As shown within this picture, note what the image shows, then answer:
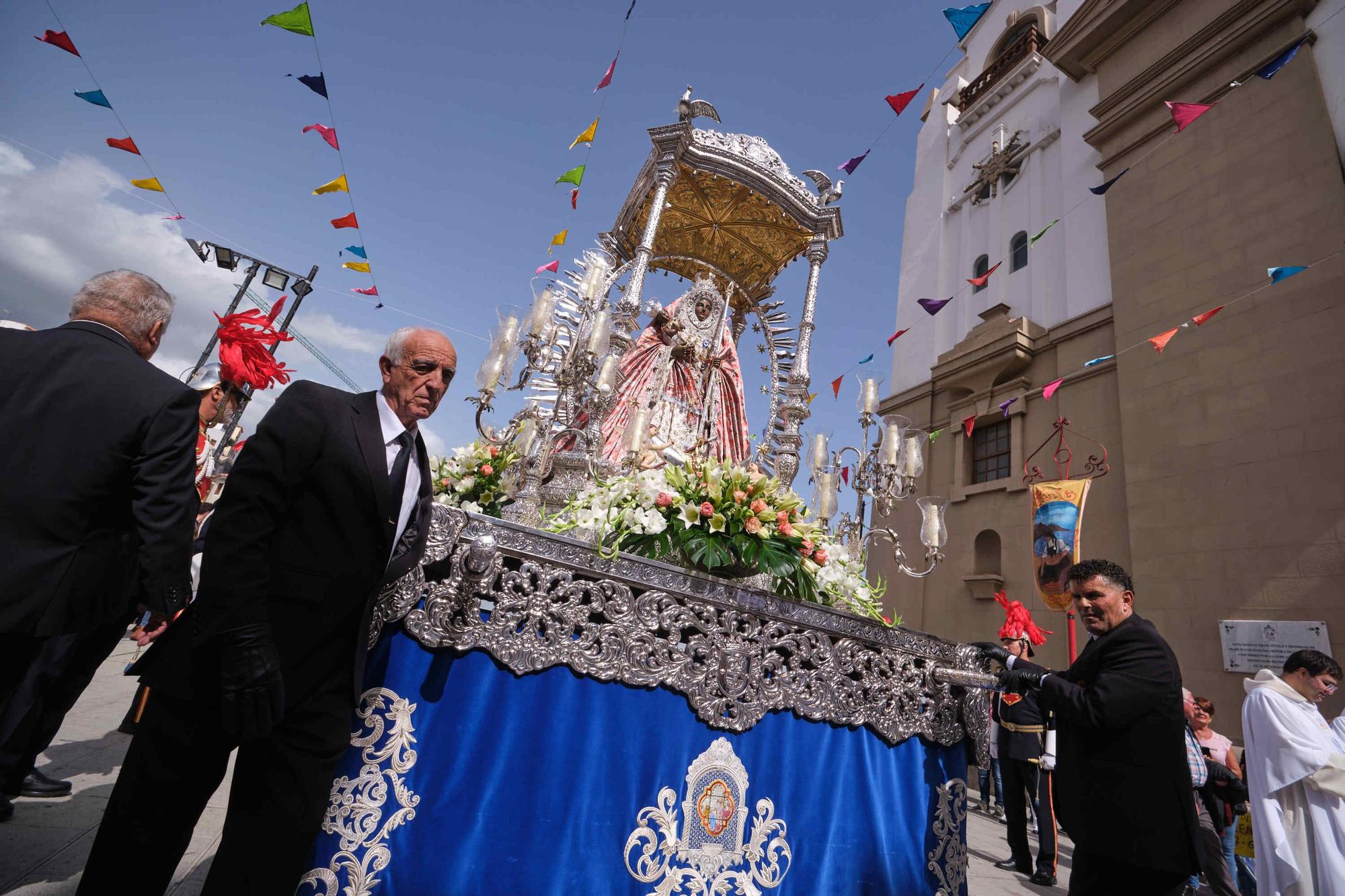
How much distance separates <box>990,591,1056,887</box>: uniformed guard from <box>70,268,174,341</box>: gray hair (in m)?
4.80

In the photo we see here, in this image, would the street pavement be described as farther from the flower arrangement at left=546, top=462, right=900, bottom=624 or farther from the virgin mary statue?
the virgin mary statue

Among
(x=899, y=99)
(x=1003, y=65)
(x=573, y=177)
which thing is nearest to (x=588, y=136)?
(x=573, y=177)

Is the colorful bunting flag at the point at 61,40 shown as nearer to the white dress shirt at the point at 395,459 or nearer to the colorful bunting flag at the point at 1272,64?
the colorful bunting flag at the point at 1272,64

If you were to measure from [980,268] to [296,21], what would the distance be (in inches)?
473

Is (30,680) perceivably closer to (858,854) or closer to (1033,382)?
(858,854)

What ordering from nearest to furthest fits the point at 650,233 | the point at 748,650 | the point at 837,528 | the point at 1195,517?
the point at 748,650, the point at 837,528, the point at 650,233, the point at 1195,517

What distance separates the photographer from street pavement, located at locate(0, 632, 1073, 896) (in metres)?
1.71

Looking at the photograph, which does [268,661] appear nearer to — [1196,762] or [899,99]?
[1196,762]

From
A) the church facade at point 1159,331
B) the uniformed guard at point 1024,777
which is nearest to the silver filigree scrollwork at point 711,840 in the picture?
the uniformed guard at point 1024,777

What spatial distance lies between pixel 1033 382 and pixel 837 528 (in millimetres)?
8134

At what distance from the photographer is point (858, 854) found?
2002 mm

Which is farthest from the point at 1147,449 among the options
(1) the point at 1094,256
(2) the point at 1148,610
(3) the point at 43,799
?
(3) the point at 43,799

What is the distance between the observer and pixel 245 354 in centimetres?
291

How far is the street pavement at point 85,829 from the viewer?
67.3 inches
